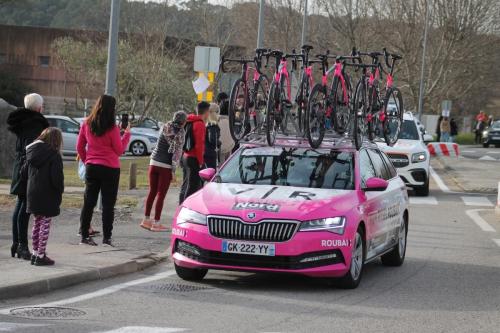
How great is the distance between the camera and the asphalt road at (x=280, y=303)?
8.91m

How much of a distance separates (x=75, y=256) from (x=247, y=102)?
10.7ft

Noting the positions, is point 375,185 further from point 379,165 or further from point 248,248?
point 248,248

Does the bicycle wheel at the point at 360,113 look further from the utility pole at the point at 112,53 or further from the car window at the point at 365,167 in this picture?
the utility pole at the point at 112,53

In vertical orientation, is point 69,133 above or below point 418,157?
below

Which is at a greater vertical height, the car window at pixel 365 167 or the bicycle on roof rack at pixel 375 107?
the bicycle on roof rack at pixel 375 107

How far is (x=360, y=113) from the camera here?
569 inches

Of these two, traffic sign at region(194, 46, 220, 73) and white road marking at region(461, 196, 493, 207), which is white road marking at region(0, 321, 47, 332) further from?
white road marking at region(461, 196, 493, 207)

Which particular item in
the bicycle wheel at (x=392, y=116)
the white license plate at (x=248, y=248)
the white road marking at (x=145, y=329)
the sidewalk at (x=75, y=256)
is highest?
the bicycle wheel at (x=392, y=116)

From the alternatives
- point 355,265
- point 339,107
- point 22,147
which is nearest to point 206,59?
point 339,107

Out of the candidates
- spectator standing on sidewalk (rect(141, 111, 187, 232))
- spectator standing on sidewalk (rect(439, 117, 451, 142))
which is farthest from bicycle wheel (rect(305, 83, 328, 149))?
spectator standing on sidewalk (rect(439, 117, 451, 142))

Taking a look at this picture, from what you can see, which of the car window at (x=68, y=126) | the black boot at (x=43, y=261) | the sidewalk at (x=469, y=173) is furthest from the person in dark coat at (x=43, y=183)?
the car window at (x=68, y=126)

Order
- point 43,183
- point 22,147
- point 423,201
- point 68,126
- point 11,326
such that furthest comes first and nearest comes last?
point 68,126 → point 423,201 → point 22,147 → point 43,183 → point 11,326

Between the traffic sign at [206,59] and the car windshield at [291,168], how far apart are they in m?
10.5

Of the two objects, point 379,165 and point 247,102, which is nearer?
point 379,165
